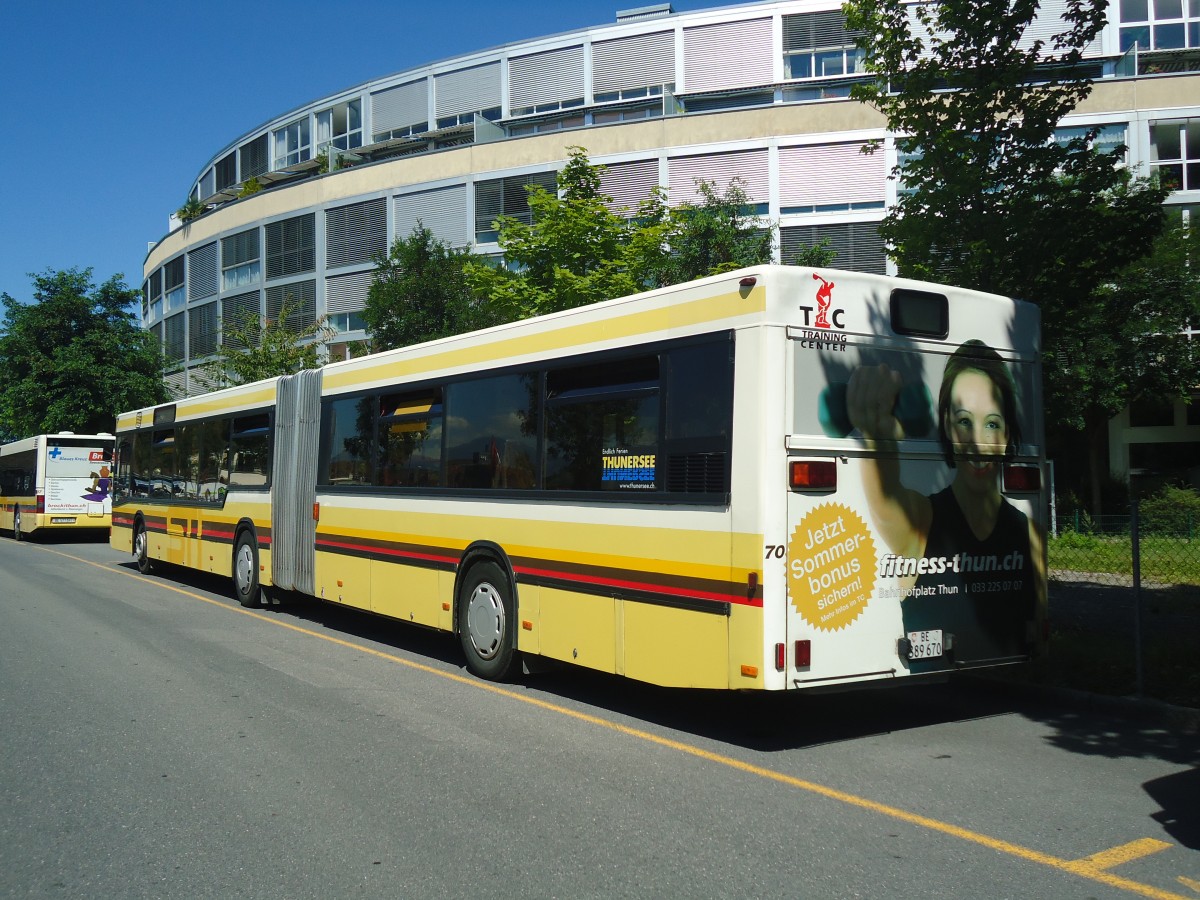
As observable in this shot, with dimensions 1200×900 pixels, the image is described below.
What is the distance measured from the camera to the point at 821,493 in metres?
6.46

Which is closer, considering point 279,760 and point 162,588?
point 279,760

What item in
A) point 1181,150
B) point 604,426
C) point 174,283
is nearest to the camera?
point 604,426

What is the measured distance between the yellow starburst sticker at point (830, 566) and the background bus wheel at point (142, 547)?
48.3 ft

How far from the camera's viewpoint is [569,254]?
17562mm

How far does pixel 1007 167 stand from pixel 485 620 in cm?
671

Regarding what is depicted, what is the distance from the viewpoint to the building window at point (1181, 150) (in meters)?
31.0

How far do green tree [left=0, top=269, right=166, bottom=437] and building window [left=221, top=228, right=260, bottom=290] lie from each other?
602cm

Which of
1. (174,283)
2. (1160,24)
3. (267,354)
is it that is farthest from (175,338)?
(1160,24)

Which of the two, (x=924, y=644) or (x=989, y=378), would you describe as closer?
(x=924, y=644)

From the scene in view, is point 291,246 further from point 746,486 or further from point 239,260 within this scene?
point 746,486

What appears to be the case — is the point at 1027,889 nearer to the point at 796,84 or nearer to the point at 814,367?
the point at 814,367

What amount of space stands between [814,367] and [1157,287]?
21383 millimetres

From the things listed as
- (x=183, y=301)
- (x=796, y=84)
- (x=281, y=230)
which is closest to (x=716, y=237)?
(x=796, y=84)

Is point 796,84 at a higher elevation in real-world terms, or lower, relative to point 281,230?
higher
